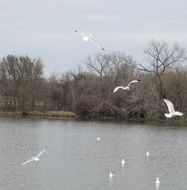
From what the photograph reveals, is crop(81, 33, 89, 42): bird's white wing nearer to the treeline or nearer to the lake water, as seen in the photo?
the lake water

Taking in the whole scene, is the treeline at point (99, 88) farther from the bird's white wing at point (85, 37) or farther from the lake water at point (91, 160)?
the bird's white wing at point (85, 37)

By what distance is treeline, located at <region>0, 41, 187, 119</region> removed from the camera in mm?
74625

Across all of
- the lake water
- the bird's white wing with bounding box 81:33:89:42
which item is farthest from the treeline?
the bird's white wing with bounding box 81:33:89:42

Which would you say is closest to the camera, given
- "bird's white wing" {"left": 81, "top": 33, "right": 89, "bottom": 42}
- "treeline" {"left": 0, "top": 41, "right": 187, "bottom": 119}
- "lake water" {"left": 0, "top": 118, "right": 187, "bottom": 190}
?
"bird's white wing" {"left": 81, "top": 33, "right": 89, "bottom": 42}

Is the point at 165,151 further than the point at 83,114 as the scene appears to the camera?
No

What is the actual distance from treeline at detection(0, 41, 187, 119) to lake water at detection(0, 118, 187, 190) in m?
23.7

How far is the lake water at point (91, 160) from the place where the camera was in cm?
2558

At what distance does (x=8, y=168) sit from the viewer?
93.4 ft

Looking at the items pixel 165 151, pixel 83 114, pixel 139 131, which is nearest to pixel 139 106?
pixel 83 114

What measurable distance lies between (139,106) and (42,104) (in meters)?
17.0

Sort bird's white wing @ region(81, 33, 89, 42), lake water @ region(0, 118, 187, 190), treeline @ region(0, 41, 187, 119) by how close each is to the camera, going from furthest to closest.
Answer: treeline @ region(0, 41, 187, 119) → lake water @ region(0, 118, 187, 190) → bird's white wing @ region(81, 33, 89, 42)

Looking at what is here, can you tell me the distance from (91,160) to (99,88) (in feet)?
164

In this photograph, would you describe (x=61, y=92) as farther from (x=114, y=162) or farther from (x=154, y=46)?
(x=114, y=162)

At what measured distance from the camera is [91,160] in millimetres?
32250
